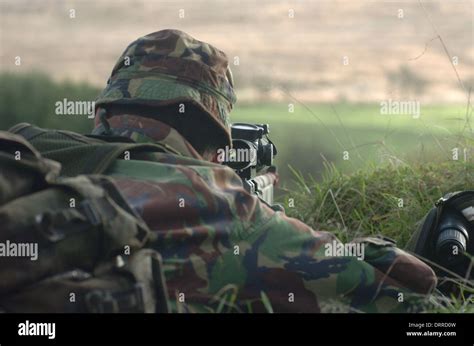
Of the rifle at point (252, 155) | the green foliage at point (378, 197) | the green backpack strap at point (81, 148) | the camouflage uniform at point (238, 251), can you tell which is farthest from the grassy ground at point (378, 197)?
the green backpack strap at point (81, 148)

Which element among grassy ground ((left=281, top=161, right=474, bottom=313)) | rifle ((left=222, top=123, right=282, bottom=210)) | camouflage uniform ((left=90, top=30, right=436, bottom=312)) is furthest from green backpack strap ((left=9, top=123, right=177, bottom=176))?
grassy ground ((left=281, top=161, right=474, bottom=313))

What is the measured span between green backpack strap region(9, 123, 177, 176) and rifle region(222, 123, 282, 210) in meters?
0.86

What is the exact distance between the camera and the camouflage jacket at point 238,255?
2.79 m

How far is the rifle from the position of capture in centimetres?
403

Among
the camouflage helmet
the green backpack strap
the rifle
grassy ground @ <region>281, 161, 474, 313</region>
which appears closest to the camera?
the green backpack strap

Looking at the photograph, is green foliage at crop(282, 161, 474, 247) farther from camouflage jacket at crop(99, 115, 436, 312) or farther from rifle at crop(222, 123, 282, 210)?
camouflage jacket at crop(99, 115, 436, 312)

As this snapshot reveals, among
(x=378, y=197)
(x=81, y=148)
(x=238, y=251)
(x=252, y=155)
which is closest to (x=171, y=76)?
(x=81, y=148)

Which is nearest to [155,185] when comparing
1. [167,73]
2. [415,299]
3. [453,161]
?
[167,73]

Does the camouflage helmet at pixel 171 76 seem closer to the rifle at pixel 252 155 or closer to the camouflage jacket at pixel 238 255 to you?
the camouflage jacket at pixel 238 255

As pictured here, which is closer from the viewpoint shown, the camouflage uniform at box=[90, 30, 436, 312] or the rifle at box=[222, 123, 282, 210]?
the camouflage uniform at box=[90, 30, 436, 312]

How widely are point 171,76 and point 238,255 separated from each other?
0.80m

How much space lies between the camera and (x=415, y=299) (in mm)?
3051

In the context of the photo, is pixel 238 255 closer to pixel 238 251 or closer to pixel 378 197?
pixel 238 251

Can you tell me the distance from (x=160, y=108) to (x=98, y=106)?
288mm
